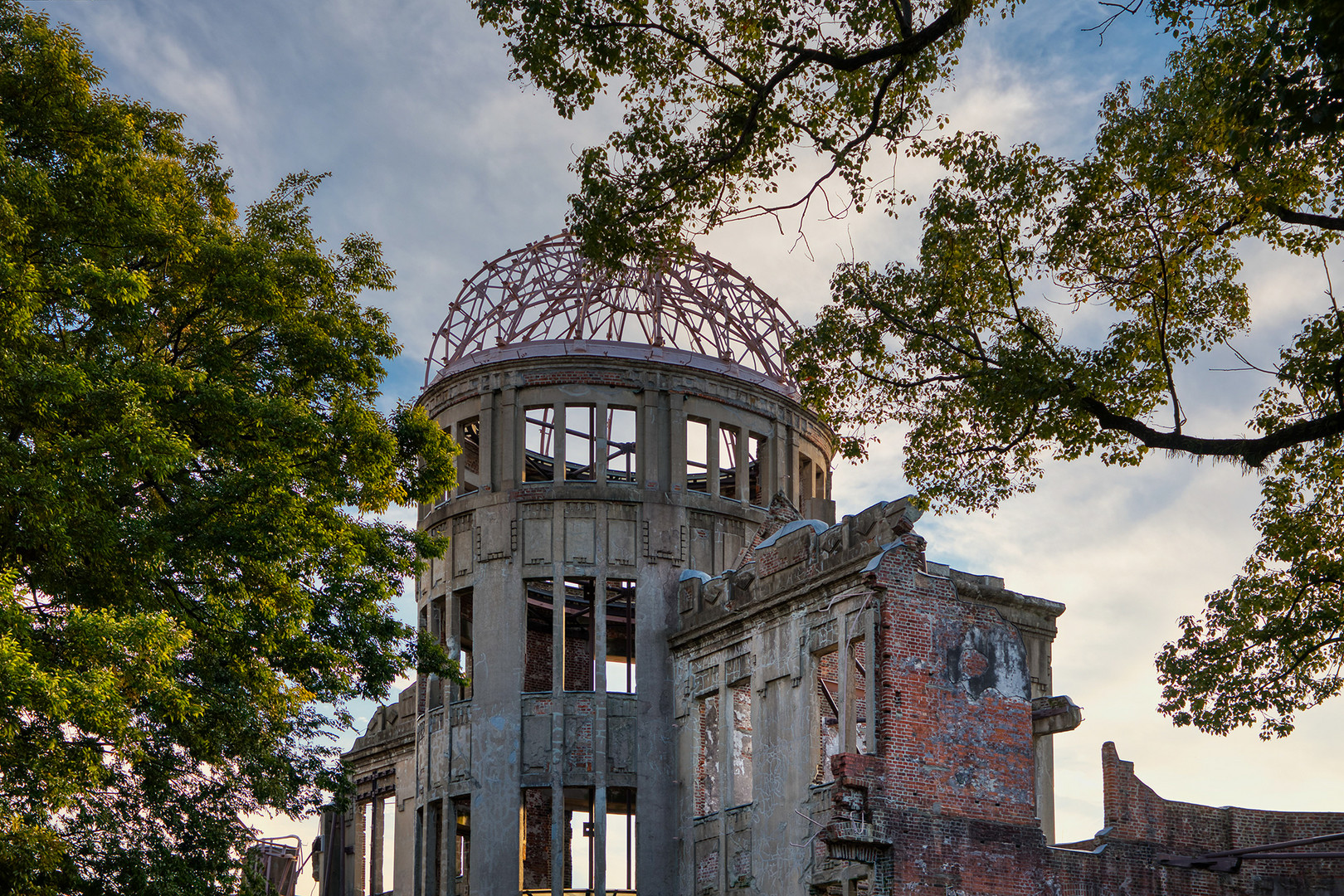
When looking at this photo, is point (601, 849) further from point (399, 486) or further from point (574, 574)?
point (399, 486)

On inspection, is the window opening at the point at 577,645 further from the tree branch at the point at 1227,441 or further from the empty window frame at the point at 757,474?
the tree branch at the point at 1227,441

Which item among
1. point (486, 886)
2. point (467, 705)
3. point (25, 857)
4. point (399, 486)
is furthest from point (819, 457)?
point (25, 857)

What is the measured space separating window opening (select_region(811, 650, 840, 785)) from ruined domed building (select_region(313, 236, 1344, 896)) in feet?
0.19

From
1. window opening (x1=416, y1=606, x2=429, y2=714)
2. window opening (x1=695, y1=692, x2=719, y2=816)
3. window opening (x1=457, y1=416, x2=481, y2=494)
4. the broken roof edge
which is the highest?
the broken roof edge

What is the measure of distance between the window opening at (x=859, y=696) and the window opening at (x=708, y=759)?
4.43 meters

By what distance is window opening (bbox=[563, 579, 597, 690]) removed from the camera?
33281 millimetres

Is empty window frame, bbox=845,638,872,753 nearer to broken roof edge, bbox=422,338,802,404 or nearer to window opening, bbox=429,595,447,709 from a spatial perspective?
broken roof edge, bbox=422,338,802,404

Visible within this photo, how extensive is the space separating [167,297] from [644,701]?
13.0 m

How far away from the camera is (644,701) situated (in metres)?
28.6

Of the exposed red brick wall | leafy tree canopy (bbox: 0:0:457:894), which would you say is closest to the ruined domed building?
the exposed red brick wall

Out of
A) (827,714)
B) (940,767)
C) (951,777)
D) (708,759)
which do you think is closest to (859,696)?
(940,767)

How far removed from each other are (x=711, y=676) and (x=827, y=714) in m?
2.42

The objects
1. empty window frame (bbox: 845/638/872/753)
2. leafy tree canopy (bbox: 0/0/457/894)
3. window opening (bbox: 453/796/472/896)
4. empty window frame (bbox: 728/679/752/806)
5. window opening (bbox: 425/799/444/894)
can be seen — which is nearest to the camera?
leafy tree canopy (bbox: 0/0/457/894)

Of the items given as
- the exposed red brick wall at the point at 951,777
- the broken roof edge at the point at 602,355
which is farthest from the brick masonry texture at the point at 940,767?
the broken roof edge at the point at 602,355
